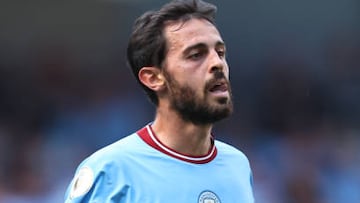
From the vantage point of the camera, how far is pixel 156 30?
2340 millimetres

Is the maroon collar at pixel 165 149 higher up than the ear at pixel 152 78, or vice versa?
the ear at pixel 152 78

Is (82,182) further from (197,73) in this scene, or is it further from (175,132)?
(197,73)

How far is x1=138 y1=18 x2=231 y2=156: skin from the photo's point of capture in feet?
7.27

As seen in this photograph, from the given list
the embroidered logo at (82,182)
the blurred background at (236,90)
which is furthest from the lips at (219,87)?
the blurred background at (236,90)

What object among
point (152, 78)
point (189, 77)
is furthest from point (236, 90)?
point (189, 77)

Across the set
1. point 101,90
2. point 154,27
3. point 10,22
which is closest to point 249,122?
point 101,90

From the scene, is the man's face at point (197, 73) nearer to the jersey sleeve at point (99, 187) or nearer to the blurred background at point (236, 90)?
the jersey sleeve at point (99, 187)

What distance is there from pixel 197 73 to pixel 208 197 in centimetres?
35

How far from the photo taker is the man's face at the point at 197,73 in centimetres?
221

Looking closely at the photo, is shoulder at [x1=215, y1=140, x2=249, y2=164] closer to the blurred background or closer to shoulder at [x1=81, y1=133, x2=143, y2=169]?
shoulder at [x1=81, y1=133, x2=143, y2=169]

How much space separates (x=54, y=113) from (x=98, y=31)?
1.98 feet

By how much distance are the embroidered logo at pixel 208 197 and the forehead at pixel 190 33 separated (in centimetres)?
42

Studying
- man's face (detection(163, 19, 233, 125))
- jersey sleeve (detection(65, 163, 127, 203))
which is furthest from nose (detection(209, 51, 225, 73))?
jersey sleeve (detection(65, 163, 127, 203))

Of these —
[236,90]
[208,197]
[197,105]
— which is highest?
[197,105]
